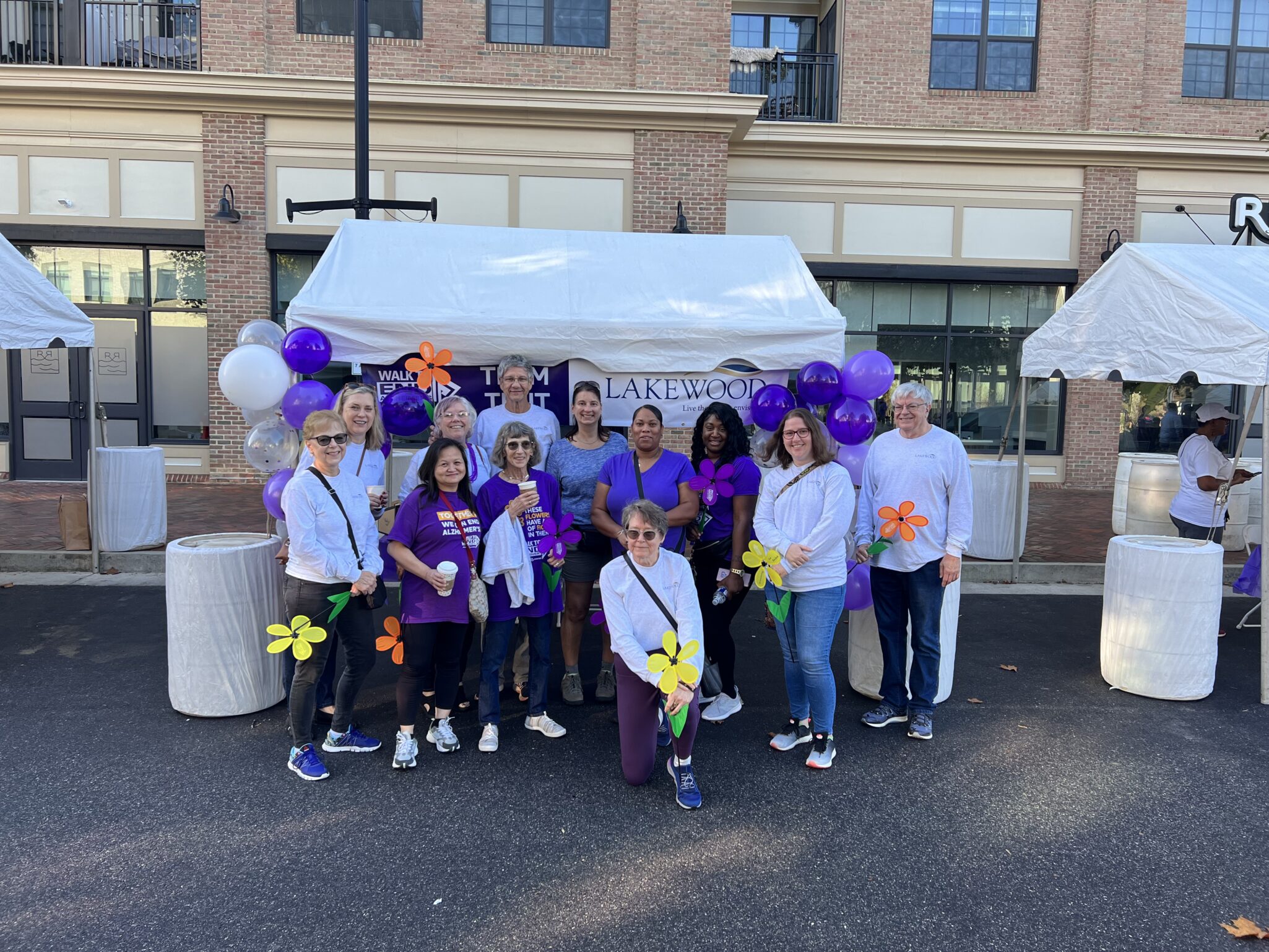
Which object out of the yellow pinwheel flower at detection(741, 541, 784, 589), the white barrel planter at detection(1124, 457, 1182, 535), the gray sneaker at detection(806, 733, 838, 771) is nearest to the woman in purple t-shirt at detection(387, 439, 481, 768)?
the yellow pinwheel flower at detection(741, 541, 784, 589)

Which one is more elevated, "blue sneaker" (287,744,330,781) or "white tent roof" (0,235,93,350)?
"white tent roof" (0,235,93,350)

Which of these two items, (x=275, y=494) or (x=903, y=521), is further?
(x=275, y=494)

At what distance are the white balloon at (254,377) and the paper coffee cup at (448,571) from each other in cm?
200

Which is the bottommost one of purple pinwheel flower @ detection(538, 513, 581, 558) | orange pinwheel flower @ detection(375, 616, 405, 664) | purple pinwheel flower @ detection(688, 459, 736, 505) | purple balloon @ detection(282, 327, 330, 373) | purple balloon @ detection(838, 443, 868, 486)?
orange pinwheel flower @ detection(375, 616, 405, 664)

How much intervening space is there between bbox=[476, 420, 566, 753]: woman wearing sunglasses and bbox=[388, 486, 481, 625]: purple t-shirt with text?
0.73 feet

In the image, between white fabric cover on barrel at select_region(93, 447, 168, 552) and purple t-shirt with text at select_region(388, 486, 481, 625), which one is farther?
white fabric cover on barrel at select_region(93, 447, 168, 552)

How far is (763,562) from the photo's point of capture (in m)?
4.22

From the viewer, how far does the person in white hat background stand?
6.50 metres

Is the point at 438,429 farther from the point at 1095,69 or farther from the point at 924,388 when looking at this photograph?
the point at 1095,69

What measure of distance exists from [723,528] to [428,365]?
209 centimetres

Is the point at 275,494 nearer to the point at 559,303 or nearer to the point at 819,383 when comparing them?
the point at 559,303

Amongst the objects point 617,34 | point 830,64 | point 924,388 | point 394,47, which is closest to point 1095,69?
point 830,64

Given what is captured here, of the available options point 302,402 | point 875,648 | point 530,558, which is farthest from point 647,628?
point 302,402

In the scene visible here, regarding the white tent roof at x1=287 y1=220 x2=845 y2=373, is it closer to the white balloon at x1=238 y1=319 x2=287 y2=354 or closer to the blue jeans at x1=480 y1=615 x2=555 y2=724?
the white balloon at x1=238 y1=319 x2=287 y2=354
